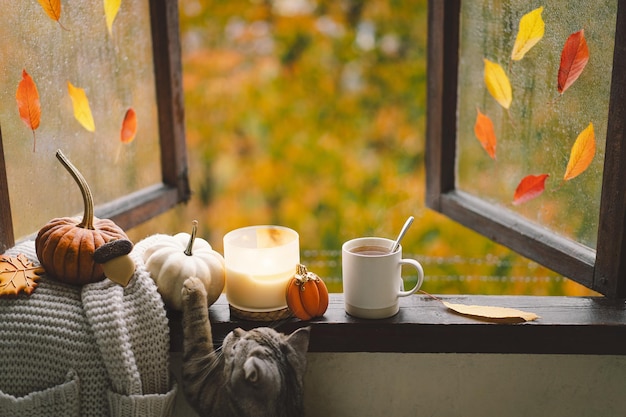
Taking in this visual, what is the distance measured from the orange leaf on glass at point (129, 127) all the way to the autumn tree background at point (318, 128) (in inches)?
47.1

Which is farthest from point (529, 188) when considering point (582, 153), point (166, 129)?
point (166, 129)

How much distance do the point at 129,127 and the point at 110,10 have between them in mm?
311

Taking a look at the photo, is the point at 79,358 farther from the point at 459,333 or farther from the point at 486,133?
the point at 486,133

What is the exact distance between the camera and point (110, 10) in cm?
148

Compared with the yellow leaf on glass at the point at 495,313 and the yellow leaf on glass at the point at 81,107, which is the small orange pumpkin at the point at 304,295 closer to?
the yellow leaf on glass at the point at 495,313

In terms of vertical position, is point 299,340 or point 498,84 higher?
point 498,84

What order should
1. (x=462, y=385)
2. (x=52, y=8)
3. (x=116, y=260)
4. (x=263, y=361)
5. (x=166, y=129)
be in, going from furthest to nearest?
(x=166, y=129)
(x=52, y=8)
(x=462, y=385)
(x=116, y=260)
(x=263, y=361)

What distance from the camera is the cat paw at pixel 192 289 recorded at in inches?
40.7

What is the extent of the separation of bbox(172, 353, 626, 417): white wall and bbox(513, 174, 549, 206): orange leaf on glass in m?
0.42

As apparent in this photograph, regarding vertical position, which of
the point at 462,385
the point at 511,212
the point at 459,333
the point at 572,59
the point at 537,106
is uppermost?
the point at 572,59

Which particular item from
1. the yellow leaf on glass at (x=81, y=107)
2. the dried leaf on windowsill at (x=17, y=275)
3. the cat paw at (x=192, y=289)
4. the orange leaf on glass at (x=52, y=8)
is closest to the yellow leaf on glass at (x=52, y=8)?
the orange leaf on glass at (x=52, y=8)

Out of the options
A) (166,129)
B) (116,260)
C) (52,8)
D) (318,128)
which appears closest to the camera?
(116,260)

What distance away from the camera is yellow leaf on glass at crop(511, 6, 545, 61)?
1.30 m

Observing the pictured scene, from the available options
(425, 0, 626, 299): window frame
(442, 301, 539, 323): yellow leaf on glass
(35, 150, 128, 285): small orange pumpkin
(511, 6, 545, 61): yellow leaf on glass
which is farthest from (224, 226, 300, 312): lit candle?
(511, 6, 545, 61): yellow leaf on glass
